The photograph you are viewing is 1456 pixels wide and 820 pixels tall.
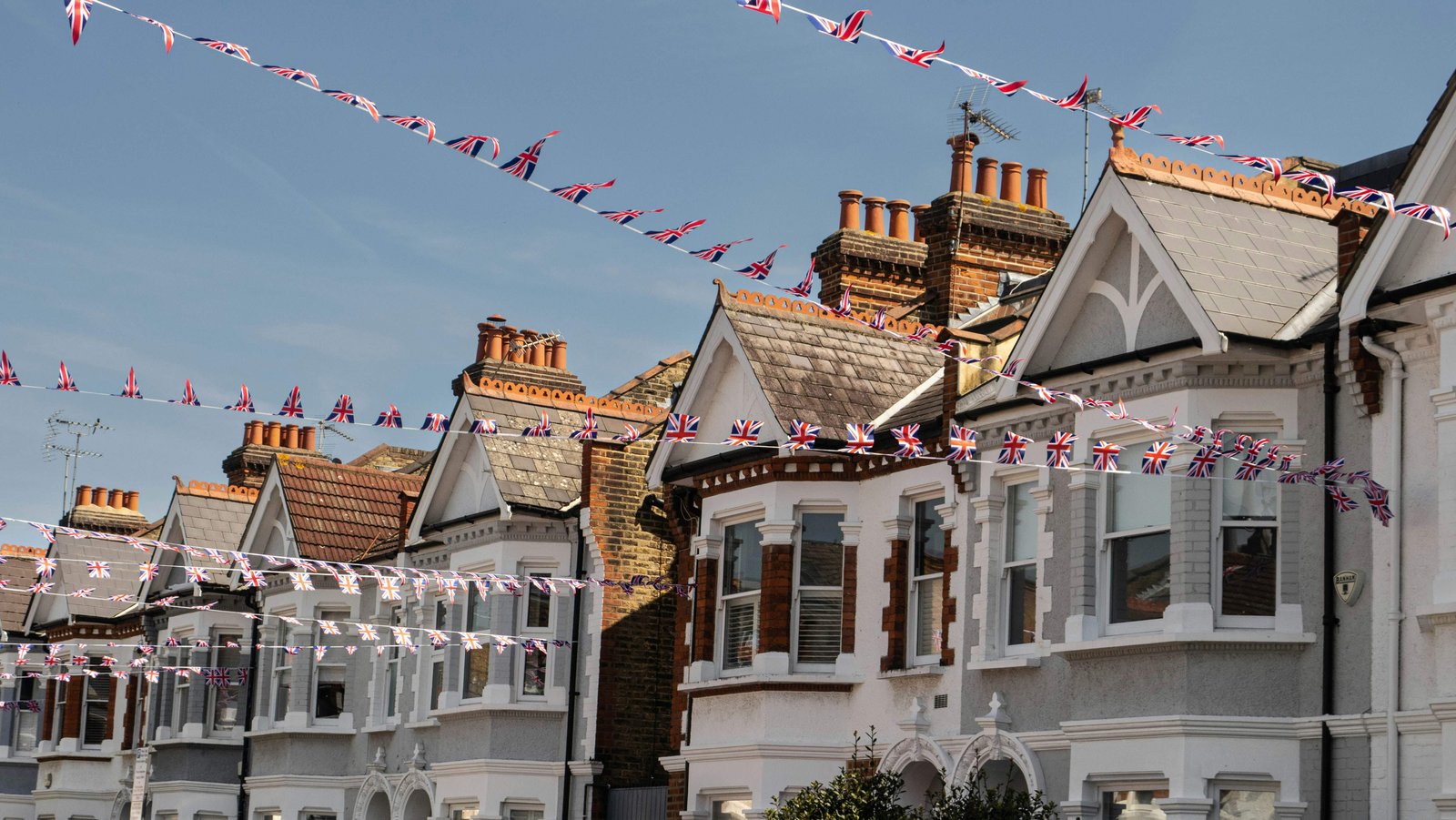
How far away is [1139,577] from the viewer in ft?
63.0

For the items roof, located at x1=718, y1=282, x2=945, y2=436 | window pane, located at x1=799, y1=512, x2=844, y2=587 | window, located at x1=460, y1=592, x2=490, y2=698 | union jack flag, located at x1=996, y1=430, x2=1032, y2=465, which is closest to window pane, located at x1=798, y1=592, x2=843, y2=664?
window pane, located at x1=799, y1=512, x2=844, y2=587

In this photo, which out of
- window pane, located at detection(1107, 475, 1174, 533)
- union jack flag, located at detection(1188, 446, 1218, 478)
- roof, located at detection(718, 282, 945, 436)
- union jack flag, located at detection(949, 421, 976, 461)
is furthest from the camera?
roof, located at detection(718, 282, 945, 436)

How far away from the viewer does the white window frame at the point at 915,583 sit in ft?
→ 73.0

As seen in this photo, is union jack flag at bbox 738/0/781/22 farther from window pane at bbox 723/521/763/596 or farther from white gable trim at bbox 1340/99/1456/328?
window pane at bbox 723/521/763/596

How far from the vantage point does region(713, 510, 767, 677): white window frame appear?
24.0m

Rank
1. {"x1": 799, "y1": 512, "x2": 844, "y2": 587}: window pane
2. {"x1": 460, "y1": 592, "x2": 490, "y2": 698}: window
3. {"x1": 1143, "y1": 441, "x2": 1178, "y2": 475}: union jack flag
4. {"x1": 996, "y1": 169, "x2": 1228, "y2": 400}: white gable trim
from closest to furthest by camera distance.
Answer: {"x1": 1143, "y1": 441, "x2": 1178, "y2": 475}: union jack flag < {"x1": 996, "y1": 169, "x2": 1228, "y2": 400}: white gable trim < {"x1": 799, "y1": 512, "x2": 844, "y2": 587}: window pane < {"x1": 460, "y1": 592, "x2": 490, "y2": 698}: window

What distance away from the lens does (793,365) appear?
2445 cm

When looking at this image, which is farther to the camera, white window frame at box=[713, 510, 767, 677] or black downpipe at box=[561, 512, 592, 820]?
black downpipe at box=[561, 512, 592, 820]

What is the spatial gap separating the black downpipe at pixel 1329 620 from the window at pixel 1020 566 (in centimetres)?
363

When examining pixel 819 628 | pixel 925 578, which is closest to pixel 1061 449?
pixel 925 578

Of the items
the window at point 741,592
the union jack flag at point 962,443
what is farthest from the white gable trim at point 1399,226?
the window at point 741,592

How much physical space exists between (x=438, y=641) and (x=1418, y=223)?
Answer: 1571cm

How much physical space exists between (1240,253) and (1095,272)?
1366mm

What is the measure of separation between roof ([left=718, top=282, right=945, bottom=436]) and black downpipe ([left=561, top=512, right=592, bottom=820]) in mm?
3810
